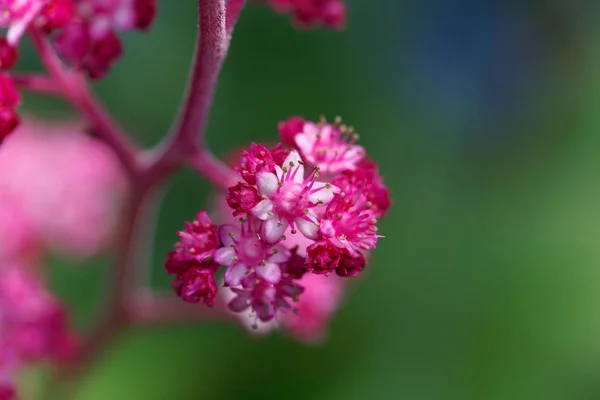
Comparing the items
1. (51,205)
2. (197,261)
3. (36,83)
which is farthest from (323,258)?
(51,205)

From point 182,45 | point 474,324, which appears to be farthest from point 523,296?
point 182,45

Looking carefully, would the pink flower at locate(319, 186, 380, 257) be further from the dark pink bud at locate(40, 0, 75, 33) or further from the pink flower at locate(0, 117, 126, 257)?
the pink flower at locate(0, 117, 126, 257)

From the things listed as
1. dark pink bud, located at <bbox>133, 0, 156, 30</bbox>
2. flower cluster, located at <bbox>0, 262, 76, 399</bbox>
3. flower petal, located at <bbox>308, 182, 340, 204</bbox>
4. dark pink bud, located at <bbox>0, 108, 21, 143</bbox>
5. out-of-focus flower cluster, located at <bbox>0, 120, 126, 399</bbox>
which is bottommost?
out-of-focus flower cluster, located at <bbox>0, 120, 126, 399</bbox>

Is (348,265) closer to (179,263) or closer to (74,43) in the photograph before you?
(179,263)

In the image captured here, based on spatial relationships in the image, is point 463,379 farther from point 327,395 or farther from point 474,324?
point 327,395

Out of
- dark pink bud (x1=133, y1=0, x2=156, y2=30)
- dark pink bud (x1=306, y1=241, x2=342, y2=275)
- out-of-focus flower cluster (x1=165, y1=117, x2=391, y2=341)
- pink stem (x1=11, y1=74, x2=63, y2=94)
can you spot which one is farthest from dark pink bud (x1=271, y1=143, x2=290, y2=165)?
pink stem (x1=11, y1=74, x2=63, y2=94)

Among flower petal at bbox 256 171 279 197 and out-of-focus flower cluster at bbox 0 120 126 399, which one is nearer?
flower petal at bbox 256 171 279 197
